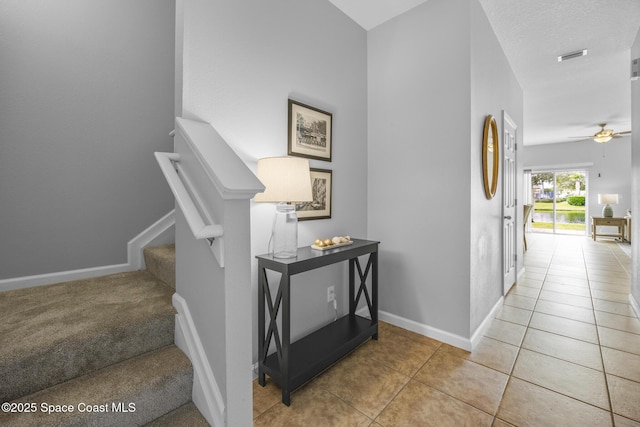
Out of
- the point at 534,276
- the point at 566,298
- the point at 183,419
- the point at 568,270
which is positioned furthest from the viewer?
the point at 568,270

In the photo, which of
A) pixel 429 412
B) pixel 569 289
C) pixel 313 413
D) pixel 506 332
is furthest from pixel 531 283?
pixel 313 413

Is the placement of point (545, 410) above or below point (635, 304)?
below

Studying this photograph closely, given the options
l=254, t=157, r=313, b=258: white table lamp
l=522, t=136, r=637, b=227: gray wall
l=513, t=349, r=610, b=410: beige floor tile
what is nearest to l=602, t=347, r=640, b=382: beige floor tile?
l=513, t=349, r=610, b=410: beige floor tile

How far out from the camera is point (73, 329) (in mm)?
1250

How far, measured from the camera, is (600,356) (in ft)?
6.74

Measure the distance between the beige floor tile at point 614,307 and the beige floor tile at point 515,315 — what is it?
799 millimetres

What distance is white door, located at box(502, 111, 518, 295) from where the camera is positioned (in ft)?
10.1

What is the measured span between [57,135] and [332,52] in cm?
212

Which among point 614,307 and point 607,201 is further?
point 607,201

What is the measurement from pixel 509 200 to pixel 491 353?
2046mm

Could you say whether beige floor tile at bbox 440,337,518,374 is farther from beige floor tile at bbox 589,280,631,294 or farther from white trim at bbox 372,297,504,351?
beige floor tile at bbox 589,280,631,294

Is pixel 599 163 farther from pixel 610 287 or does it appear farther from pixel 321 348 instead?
pixel 321 348

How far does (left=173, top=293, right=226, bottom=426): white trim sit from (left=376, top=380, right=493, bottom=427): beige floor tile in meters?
0.83

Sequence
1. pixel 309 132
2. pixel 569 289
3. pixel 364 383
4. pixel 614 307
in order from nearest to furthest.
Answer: pixel 364 383
pixel 309 132
pixel 614 307
pixel 569 289
